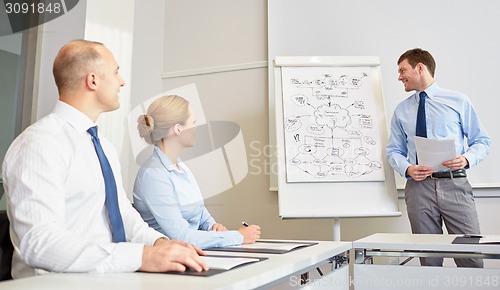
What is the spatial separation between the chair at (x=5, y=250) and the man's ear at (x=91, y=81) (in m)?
0.41

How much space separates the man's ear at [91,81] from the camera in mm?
1327

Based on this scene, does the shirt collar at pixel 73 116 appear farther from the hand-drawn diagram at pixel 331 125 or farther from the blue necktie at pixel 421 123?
the blue necktie at pixel 421 123

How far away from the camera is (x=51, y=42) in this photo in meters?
2.63

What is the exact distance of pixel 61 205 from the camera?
1064 mm

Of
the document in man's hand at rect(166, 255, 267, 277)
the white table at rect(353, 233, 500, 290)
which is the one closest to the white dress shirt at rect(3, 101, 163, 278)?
the document in man's hand at rect(166, 255, 267, 277)

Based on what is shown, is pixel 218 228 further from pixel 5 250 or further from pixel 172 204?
A: pixel 5 250

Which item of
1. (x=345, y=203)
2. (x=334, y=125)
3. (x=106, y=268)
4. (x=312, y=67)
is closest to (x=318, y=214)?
(x=345, y=203)

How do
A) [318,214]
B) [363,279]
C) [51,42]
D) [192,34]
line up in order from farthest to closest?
[192,34]
[318,214]
[51,42]
[363,279]

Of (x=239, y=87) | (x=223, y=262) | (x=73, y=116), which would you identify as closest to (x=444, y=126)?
(x=239, y=87)

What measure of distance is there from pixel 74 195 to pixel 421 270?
44.8 inches

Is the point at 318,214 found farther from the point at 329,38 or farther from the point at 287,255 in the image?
the point at 287,255

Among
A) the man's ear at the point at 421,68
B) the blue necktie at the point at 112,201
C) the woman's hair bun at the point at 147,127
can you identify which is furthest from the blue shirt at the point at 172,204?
the man's ear at the point at 421,68

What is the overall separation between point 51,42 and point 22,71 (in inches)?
12.5

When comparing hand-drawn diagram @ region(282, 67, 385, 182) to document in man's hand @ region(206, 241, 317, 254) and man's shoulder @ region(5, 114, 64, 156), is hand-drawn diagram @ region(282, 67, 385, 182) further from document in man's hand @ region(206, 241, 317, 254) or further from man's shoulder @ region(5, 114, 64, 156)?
man's shoulder @ region(5, 114, 64, 156)
